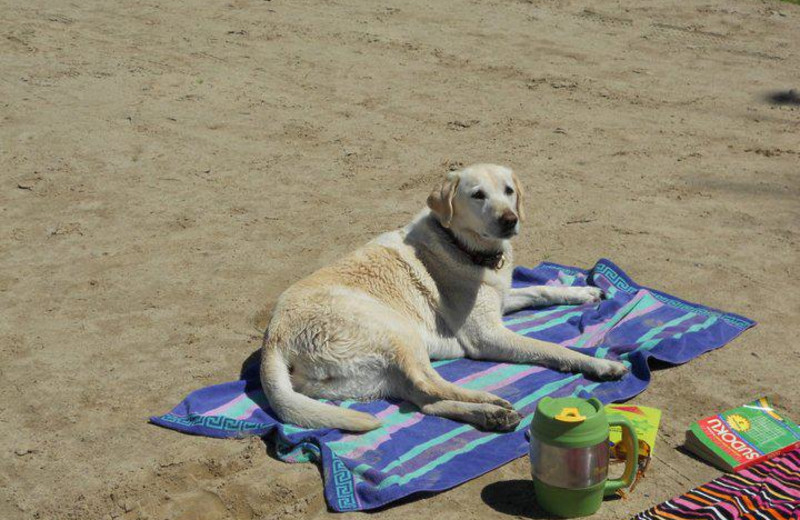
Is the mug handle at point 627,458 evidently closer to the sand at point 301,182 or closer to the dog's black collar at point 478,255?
the sand at point 301,182

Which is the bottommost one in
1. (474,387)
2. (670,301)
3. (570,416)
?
(474,387)

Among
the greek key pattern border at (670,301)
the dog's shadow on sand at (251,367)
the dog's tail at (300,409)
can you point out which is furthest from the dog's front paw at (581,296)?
the dog's shadow on sand at (251,367)

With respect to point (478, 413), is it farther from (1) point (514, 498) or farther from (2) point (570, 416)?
Result: (2) point (570, 416)

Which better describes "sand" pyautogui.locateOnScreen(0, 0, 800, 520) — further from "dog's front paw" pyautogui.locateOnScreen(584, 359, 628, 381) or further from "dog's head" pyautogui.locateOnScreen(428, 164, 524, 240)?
"dog's head" pyautogui.locateOnScreen(428, 164, 524, 240)

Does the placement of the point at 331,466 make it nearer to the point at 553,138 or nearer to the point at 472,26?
the point at 553,138

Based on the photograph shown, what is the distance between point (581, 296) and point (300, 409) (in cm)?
239

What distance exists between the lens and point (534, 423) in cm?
377

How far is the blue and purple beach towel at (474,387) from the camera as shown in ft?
13.9

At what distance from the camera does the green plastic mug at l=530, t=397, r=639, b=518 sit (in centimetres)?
364

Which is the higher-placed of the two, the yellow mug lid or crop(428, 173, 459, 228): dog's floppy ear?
crop(428, 173, 459, 228): dog's floppy ear

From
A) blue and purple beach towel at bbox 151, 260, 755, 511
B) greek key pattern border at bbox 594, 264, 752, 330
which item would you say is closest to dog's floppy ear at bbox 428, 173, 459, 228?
blue and purple beach towel at bbox 151, 260, 755, 511

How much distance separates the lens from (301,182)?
816 centimetres

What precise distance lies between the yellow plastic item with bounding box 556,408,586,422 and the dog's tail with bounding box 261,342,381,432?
1.17 metres

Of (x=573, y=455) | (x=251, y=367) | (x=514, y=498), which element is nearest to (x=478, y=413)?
(x=514, y=498)
